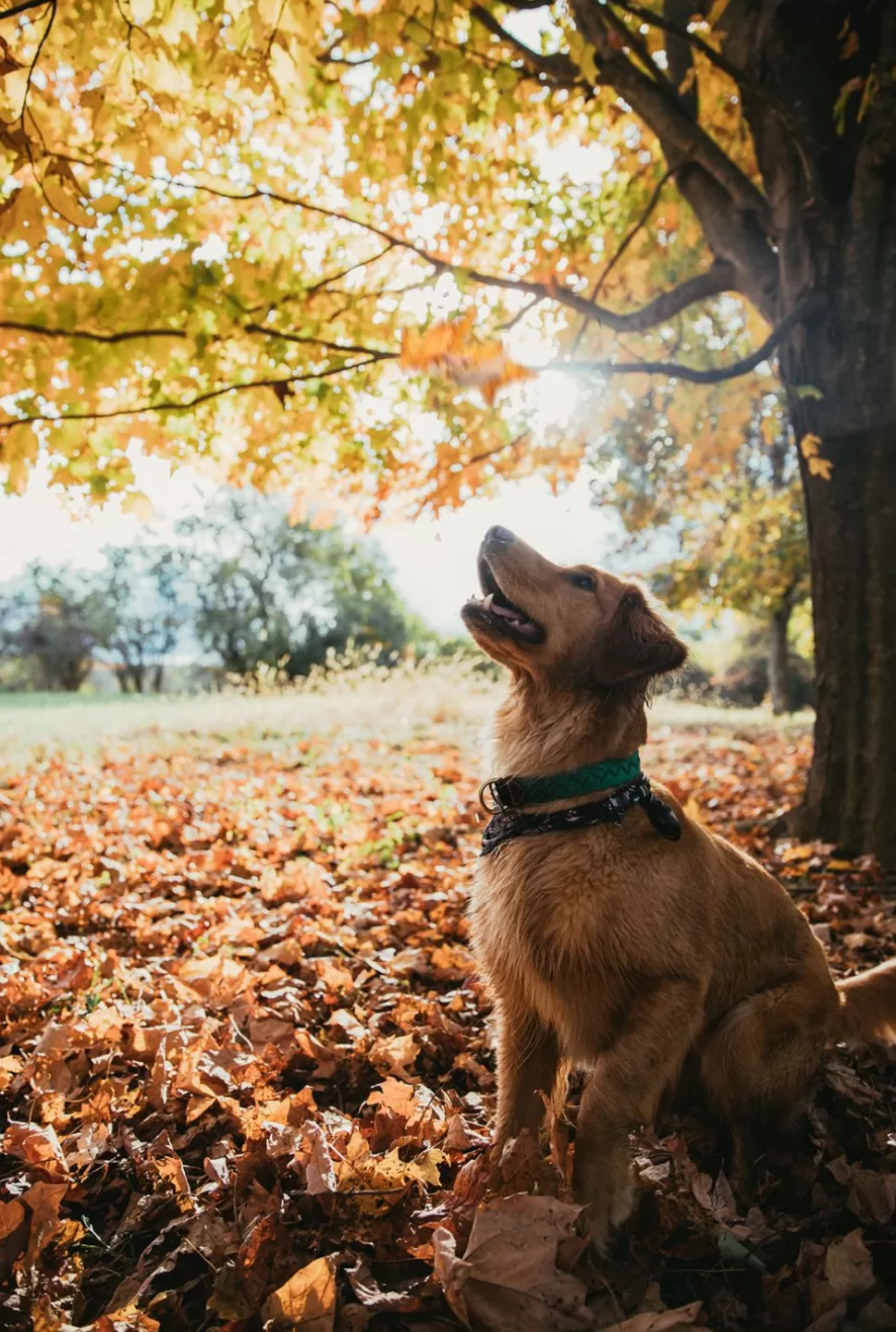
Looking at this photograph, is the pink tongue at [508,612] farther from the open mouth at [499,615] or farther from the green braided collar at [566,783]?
the green braided collar at [566,783]

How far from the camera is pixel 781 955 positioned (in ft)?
8.73

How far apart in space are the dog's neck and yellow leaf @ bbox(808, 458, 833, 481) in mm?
2672

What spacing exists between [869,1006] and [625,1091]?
1.16 metres

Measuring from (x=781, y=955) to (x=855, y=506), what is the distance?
9.94ft

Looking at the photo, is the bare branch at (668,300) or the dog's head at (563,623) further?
the bare branch at (668,300)

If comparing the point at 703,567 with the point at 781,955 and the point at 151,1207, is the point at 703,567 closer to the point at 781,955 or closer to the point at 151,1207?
the point at 781,955

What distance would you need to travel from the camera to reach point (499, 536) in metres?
3.13

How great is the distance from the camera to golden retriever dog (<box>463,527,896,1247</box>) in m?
2.32

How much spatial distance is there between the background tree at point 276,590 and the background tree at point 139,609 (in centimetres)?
159

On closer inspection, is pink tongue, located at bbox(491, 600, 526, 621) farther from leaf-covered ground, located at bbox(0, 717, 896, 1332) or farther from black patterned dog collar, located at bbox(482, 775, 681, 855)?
leaf-covered ground, located at bbox(0, 717, 896, 1332)

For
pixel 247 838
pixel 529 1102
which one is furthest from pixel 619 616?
pixel 247 838

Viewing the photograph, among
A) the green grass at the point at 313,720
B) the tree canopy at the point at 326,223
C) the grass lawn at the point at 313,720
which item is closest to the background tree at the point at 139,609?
the grass lawn at the point at 313,720

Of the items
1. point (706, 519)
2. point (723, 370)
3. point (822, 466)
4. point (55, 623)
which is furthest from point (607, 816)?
point (55, 623)

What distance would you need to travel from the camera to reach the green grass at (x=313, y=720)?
35.2ft
